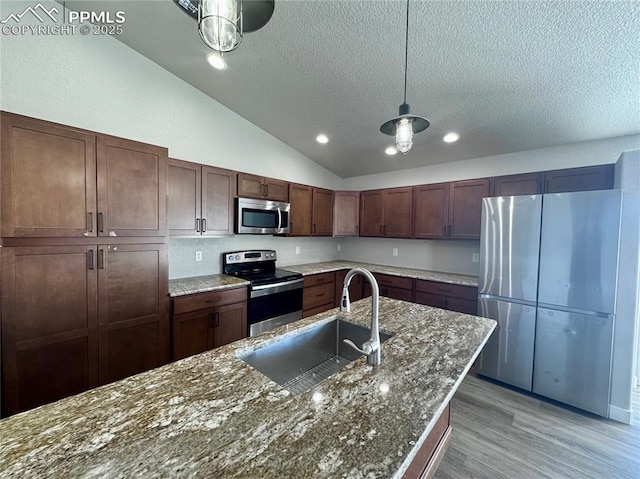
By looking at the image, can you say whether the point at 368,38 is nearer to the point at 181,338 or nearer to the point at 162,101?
the point at 162,101

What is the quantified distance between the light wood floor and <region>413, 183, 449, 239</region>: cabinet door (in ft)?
6.26

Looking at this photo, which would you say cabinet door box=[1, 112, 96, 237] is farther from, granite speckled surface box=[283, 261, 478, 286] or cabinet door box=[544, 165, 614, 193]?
cabinet door box=[544, 165, 614, 193]

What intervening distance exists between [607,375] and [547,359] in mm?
369

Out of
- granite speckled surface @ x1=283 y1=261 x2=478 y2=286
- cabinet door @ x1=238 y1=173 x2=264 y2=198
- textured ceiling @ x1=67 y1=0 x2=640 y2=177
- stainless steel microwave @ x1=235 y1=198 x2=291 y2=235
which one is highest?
textured ceiling @ x1=67 y1=0 x2=640 y2=177

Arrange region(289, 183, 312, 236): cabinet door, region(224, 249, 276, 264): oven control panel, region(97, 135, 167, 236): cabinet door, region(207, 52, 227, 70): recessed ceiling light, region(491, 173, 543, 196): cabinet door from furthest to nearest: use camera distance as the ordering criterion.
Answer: region(289, 183, 312, 236): cabinet door → region(224, 249, 276, 264): oven control panel → region(491, 173, 543, 196): cabinet door → region(207, 52, 227, 70): recessed ceiling light → region(97, 135, 167, 236): cabinet door

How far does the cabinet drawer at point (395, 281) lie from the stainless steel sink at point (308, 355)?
6.70 feet

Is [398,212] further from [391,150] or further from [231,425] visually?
[231,425]

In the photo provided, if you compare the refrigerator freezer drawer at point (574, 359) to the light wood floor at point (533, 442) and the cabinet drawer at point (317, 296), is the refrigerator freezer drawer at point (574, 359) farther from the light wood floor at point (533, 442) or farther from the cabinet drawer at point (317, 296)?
the cabinet drawer at point (317, 296)

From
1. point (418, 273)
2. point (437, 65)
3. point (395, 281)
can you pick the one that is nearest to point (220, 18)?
point (437, 65)

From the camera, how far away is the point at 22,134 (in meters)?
1.66

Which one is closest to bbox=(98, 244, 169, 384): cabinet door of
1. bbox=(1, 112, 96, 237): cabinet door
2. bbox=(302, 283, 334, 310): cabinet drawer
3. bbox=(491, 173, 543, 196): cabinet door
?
bbox=(1, 112, 96, 237): cabinet door

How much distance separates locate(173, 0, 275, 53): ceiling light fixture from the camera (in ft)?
3.27

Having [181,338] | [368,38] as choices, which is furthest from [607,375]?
[181,338]

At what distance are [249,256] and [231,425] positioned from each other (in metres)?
2.86
